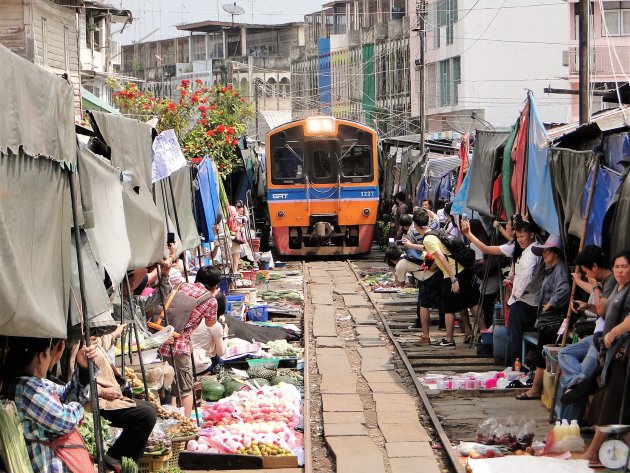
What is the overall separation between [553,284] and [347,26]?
6326 cm

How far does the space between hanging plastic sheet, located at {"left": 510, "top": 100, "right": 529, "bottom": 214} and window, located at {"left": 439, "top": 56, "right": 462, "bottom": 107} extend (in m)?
32.3

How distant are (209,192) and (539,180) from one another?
601 centimetres

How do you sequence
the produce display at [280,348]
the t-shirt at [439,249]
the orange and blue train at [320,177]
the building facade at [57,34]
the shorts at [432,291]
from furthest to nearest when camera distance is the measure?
the orange and blue train at [320,177] → the building facade at [57,34] → the shorts at [432,291] → the produce display at [280,348] → the t-shirt at [439,249]

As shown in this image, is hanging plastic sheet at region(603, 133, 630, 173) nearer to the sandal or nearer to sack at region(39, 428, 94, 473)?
the sandal

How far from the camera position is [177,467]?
895 cm

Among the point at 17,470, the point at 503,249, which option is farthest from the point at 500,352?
the point at 17,470

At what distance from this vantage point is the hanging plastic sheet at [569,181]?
10578 millimetres

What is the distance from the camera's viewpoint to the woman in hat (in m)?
10.9

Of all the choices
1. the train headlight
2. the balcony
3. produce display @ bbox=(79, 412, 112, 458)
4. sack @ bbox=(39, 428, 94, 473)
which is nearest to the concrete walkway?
produce display @ bbox=(79, 412, 112, 458)

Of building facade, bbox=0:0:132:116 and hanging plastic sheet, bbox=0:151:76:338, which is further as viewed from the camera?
building facade, bbox=0:0:132:116

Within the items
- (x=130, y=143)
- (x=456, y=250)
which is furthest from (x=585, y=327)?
(x=456, y=250)

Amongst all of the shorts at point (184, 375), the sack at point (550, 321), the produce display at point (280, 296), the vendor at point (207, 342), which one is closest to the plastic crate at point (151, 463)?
the shorts at point (184, 375)

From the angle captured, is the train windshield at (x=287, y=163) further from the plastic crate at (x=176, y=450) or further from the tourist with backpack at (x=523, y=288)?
Answer: the plastic crate at (x=176, y=450)

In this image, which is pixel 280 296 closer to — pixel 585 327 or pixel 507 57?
pixel 585 327
